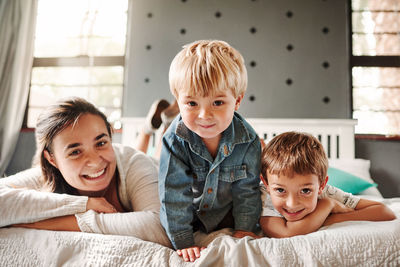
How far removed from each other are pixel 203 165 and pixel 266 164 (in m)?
Answer: 0.22

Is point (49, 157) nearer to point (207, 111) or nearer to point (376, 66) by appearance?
point (207, 111)

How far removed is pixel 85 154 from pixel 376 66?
3005 millimetres

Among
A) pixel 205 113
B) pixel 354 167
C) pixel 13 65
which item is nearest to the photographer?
pixel 205 113

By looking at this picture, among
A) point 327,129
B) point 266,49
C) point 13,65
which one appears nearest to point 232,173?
point 327,129

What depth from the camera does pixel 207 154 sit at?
1.02 metres

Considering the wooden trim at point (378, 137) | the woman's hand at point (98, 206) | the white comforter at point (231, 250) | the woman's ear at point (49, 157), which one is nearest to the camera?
the white comforter at point (231, 250)

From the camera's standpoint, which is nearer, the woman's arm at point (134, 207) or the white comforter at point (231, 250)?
the white comforter at point (231, 250)

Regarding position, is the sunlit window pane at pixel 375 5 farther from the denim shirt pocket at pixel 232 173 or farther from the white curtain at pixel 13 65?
the white curtain at pixel 13 65

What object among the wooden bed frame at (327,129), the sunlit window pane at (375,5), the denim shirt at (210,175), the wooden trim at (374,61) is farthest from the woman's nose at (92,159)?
the sunlit window pane at (375,5)

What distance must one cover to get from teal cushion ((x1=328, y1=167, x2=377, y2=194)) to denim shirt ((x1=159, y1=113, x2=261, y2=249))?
3.25 feet

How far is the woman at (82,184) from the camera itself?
3.01 feet

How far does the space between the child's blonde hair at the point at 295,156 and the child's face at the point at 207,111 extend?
0.21 metres

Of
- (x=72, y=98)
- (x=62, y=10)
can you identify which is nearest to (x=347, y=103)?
(x=72, y=98)

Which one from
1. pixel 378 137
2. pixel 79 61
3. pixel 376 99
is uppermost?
pixel 79 61
